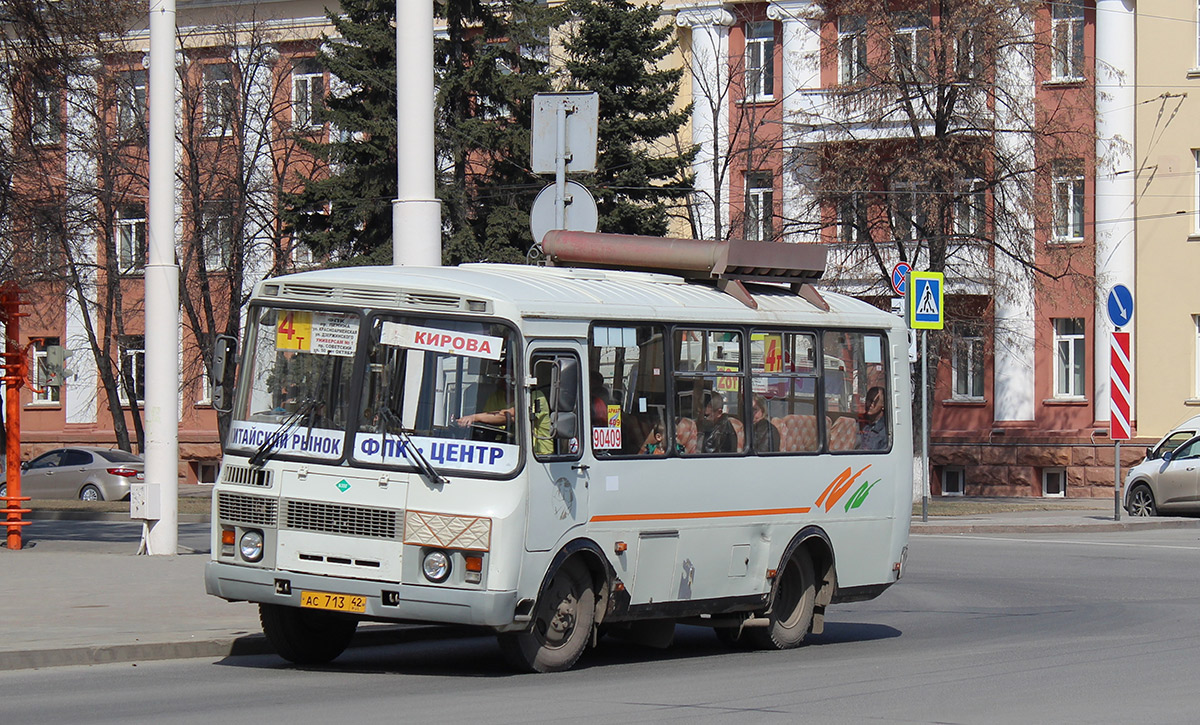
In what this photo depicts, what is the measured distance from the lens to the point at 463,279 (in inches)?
447

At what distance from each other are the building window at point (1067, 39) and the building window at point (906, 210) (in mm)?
4299

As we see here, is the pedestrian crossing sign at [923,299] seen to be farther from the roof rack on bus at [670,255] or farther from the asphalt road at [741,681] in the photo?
the roof rack on bus at [670,255]

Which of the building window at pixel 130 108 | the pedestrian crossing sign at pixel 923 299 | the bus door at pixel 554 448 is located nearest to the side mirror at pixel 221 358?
the bus door at pixel 554 448

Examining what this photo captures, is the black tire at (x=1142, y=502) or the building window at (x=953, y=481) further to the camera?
the building window at (x=953, y=481)

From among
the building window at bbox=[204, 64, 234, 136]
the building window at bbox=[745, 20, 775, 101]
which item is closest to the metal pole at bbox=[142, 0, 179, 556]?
Result: the building window at bbox=[204, 64, 234, 136]

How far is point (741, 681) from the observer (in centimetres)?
1116

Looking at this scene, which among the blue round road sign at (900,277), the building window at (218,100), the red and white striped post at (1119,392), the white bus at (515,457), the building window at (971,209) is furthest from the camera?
the building window at (218,100)

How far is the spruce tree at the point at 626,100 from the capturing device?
3688 cm

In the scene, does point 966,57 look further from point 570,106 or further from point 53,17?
point 570,106

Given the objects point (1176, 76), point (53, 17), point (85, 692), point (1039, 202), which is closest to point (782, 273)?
point (85, 692)

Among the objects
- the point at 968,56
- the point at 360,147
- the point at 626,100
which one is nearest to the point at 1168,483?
the point at 968,56

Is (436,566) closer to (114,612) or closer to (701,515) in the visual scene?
(701,515)

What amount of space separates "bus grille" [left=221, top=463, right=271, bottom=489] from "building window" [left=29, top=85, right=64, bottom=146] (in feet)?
42.1

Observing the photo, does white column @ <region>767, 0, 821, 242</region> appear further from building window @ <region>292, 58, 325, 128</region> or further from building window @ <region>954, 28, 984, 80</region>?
building window @ <region>292, 58, 325, 128</region>
